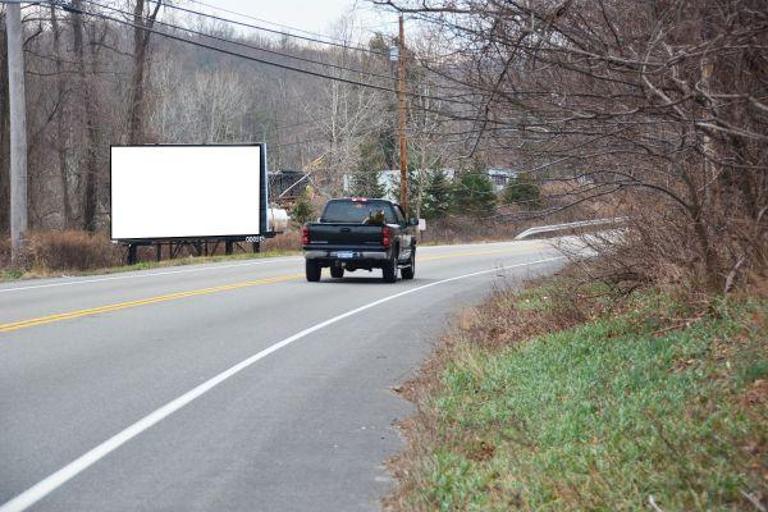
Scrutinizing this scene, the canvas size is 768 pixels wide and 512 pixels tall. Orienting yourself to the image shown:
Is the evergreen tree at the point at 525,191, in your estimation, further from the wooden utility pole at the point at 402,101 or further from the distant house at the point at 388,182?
the distant house at the point at 388,182

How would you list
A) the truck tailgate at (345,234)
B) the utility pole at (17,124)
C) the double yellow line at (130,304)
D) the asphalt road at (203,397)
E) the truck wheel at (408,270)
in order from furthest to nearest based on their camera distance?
the utility pole at (17,124) → the truck wheel at (408,270) → the truck tailgate at (345,234) → the double yellow line at (130,304) → the asphalt road at (203,397)

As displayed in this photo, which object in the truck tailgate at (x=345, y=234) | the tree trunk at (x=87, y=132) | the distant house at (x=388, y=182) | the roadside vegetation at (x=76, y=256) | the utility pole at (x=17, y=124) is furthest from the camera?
the distant house at (x=388, y=182)

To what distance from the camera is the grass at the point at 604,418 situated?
5762 mm

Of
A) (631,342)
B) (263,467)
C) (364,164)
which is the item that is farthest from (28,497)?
(364,164)

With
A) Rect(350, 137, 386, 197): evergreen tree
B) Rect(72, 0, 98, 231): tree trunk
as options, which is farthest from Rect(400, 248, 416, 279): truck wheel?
Rect(350, 137, 386, 197): evergreen tree

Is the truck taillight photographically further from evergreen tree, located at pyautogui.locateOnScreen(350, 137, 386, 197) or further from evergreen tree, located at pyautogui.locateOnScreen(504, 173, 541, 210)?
evergreen tree, located at pyautogui.locateOnScreen(350, 137, 386, 197)

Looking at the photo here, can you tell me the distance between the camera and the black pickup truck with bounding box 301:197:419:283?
2433 centimetres

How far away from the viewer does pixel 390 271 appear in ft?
82.8

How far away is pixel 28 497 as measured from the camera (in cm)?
669

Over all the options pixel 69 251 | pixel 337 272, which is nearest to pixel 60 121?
pixel 69 251

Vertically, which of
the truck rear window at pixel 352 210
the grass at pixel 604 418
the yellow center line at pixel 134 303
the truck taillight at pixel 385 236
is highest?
the truck rear window at pixel 352 210

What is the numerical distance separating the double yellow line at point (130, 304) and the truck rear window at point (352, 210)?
1.91m

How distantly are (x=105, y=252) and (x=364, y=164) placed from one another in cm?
2850

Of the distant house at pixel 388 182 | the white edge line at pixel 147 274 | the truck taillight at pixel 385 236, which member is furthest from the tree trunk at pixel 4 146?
the truck taillight at pixel 385 236
